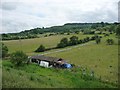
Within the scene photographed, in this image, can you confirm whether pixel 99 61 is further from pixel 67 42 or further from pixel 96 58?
pixel 67 42

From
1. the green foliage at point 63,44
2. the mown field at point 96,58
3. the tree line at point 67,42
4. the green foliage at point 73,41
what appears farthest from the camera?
the green foliage at point 73,41

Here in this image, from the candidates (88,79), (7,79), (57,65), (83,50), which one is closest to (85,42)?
(83,50)

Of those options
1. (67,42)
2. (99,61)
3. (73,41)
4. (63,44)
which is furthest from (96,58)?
(73,41)

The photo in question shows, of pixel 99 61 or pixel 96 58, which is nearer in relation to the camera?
pixel 99 61

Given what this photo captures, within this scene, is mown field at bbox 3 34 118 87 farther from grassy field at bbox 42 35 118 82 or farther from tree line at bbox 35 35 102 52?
tree line at bbox 35 35 102 52

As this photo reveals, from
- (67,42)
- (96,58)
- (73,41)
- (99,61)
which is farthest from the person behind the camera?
(73,41)

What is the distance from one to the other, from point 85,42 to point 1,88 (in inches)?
3833

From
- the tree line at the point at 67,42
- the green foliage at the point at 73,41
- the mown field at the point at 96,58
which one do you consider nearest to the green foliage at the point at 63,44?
the tree line at the point at 67,42

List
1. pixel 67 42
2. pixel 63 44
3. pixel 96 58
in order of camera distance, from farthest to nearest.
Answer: pixel 67 42, pixel 63 44, pixel 96 58

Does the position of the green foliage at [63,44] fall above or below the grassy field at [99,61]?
above

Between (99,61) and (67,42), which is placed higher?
(67,42)

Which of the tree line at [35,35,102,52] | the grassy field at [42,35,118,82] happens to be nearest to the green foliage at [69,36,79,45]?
the tree line at [35,35,102,52]

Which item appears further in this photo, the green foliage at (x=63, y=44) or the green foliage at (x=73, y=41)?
the green foliage at (x=73, y=41)

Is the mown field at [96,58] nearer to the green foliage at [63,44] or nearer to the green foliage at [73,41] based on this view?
the green foliage at [63,44]
